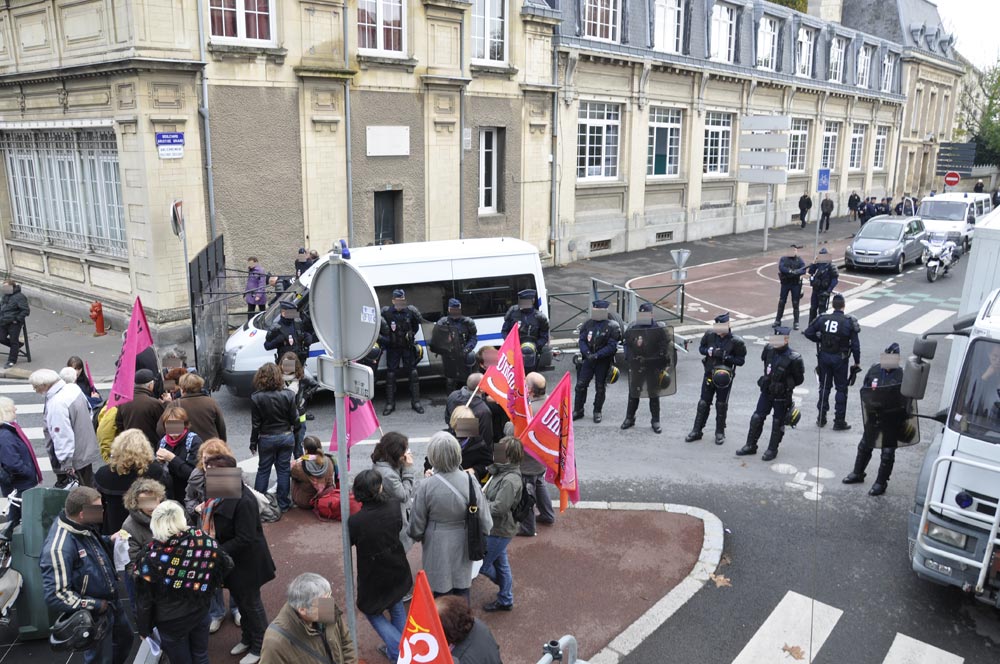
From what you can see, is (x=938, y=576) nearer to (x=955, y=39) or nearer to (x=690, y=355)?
(x=690, y=355)

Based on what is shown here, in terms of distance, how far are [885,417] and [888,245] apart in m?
17.2

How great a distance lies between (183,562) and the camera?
4773 mm

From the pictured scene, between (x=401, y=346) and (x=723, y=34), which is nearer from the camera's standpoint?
(x=401, y=346)

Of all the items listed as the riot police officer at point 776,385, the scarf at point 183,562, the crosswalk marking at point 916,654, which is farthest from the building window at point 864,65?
the scarf at point 183,562

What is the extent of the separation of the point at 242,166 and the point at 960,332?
1336cm

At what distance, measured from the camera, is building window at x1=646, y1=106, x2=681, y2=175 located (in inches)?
1060

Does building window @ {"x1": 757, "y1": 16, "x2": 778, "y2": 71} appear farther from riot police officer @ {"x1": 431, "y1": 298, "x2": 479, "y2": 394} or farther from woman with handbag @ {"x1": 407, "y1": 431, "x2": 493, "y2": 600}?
woman with handbag @ {"x1": 407, "y1": 431, "x2": 493, "y2": 600}

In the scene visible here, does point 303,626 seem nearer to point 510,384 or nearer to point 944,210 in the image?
point 510,384

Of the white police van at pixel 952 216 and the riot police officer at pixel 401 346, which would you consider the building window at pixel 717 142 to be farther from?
the riot police officer at pixel 401 346

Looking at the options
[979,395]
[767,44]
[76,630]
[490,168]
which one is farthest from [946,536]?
[767,44]

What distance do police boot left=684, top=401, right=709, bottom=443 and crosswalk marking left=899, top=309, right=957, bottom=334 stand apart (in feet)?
28.5

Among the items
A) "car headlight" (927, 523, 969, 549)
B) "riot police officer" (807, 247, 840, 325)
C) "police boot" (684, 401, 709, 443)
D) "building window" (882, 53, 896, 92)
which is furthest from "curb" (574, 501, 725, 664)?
"building window" (882, 53, 896, 92)

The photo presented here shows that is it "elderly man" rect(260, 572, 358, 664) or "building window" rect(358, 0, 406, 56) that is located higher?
"building window" rect(358, 0, 406, 56)

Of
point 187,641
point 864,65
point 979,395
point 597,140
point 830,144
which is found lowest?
point 187,641
